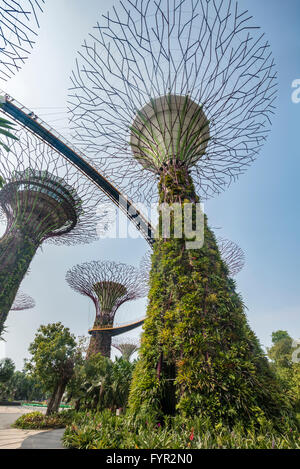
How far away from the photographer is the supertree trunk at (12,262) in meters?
9.55

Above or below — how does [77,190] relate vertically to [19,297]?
above

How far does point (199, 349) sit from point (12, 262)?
9716mm

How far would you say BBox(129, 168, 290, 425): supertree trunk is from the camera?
338 centimetres

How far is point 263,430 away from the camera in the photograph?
2.98 meters

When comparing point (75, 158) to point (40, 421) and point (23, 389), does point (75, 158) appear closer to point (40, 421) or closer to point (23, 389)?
point (40, 421)

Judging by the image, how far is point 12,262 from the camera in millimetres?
10320

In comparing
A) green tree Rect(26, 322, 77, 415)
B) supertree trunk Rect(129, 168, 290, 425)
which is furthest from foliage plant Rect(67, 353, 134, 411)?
supertree trunk Rect(129, 168, 290, 425)

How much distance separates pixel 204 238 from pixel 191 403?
10.2 ft

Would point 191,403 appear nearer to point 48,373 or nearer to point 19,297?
point 48,373

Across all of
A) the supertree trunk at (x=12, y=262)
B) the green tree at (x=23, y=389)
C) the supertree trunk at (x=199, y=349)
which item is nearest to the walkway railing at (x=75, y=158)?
the supertree trunk at (x=12, y=262)

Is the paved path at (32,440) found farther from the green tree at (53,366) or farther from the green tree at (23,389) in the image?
the green tree at (23,389)

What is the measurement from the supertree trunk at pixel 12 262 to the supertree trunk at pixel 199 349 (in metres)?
7.71

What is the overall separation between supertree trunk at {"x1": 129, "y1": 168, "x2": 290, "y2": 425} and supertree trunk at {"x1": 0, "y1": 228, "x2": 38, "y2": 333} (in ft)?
25.3
